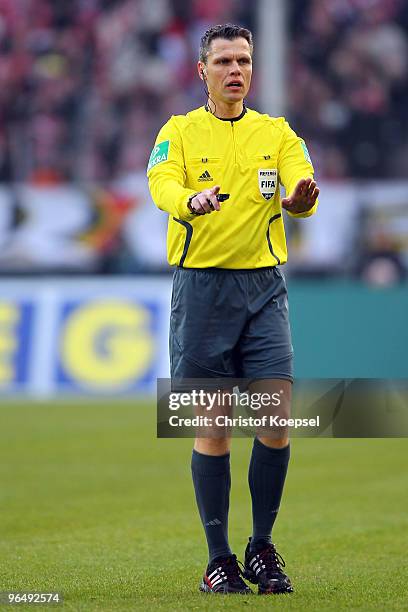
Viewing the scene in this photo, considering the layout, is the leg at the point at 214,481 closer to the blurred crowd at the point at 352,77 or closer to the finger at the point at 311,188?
the finger at the point at 311,188

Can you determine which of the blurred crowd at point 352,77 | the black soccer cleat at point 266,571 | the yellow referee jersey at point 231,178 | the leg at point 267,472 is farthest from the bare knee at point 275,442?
the blurred crowd at point 352,77

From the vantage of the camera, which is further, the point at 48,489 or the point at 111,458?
the point at 111,458

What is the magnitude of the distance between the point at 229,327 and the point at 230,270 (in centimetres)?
23

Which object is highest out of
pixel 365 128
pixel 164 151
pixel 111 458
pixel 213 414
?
pixel 365 128

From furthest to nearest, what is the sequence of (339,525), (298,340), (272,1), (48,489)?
(272,1), (298,340), (48,489), (339,525)

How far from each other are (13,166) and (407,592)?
15440mm

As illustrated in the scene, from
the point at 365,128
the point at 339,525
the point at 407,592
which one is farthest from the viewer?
the point at 365,128

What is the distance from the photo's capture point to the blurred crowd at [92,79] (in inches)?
771

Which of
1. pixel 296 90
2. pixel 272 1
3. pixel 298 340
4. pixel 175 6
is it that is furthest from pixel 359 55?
pixel 298 340

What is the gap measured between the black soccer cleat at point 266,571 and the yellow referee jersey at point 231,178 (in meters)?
1.17

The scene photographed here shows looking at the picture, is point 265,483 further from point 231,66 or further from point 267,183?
point 231,66

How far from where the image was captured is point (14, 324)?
13945mm

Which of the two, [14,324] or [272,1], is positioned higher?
[272,1]

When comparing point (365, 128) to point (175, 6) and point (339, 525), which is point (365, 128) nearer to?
point (175, 6)
